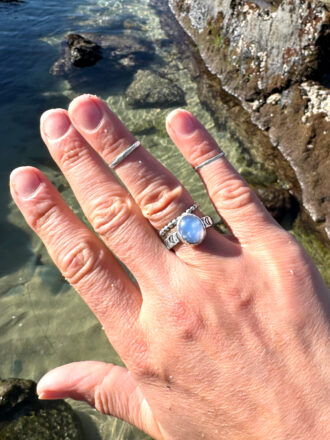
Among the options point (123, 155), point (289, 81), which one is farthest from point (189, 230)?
point (289, 81)

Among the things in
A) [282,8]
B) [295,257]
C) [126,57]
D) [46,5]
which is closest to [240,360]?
[295,257]

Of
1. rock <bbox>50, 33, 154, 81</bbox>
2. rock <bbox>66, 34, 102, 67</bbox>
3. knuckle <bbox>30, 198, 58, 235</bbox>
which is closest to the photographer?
knuckle <bbox>30, 198, 58, 235</bbox>

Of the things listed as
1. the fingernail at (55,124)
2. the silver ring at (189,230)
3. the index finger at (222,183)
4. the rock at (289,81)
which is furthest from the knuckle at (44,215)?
the rock at (289,81)

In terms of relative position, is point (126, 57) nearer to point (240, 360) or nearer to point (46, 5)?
point (46, 5)

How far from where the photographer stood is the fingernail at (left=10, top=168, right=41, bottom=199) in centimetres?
189

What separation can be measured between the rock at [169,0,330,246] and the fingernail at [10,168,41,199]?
3.69 m

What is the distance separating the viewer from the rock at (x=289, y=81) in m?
4.67

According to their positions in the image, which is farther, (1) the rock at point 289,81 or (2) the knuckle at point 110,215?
(1) the rock at point 289,81

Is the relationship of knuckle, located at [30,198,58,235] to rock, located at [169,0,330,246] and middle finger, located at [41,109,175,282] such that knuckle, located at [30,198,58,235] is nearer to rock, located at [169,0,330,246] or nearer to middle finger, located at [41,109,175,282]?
middle finger, located at [41,109,175,282]

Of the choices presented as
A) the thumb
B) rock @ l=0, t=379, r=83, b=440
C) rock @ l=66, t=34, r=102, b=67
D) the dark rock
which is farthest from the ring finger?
rock @ l=66, t=34, r=102, b=67

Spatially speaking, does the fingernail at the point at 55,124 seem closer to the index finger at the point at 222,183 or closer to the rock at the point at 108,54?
the index finger at the point at 222,183

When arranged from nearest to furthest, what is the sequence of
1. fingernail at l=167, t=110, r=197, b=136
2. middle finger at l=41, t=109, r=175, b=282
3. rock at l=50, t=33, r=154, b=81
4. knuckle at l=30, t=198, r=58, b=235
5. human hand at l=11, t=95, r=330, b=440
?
human hand at l=11, t=95, r=330, b=440, middle finger at l=41, t=109, r=175, b=282, knuckle at l=30, t=198, r=58, b=235, fingernail at l=167, t=110, r=197, b=136, rock at l=50, t=33, r=154, b=81

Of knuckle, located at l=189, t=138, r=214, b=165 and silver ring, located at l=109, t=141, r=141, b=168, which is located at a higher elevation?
silver ring, located at l=109, t=141, r=141, b=168

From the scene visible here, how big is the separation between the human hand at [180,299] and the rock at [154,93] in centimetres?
484
